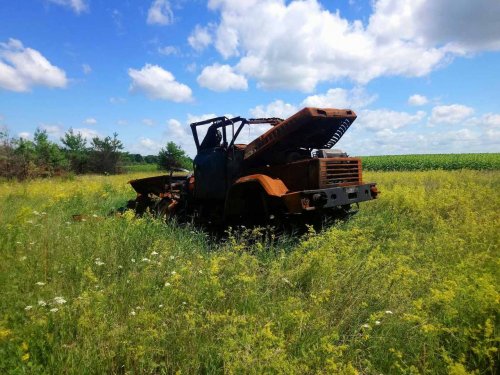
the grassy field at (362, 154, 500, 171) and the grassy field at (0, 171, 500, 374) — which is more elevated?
the grassy field at (362, 154, 500, 171)

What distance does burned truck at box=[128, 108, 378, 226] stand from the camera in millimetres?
5371

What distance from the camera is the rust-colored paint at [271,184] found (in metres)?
5.21

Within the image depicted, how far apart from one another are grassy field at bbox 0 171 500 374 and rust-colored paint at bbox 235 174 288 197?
0.96m

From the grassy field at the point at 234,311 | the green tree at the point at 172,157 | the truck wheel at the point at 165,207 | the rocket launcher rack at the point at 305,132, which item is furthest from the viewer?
the green tree at the point at 172,157

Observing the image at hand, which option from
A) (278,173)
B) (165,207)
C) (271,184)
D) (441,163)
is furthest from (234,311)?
(441,163)

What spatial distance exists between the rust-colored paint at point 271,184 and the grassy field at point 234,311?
0.96m

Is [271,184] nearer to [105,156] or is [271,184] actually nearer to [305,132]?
[305,132]

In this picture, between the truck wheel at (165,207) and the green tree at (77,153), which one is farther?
the green tree at (77,153)

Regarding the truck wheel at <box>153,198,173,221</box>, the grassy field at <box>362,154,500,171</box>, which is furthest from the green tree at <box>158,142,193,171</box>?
the truck wheel at <box>153,198,173,221</box>

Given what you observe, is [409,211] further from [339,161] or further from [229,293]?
[229,293]

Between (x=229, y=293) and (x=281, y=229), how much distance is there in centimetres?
263

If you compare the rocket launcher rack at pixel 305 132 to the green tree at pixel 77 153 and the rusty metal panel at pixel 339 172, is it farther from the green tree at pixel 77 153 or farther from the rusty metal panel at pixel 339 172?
the green tree at pixel 77 153

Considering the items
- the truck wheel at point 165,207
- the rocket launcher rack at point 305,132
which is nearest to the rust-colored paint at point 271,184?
the rocket launcher rack at point 305,132

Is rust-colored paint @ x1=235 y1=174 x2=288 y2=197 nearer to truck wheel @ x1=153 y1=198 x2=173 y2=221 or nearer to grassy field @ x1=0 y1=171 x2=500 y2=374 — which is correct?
grassy field @ x1=0 y1=171 x2=500 y2=374
